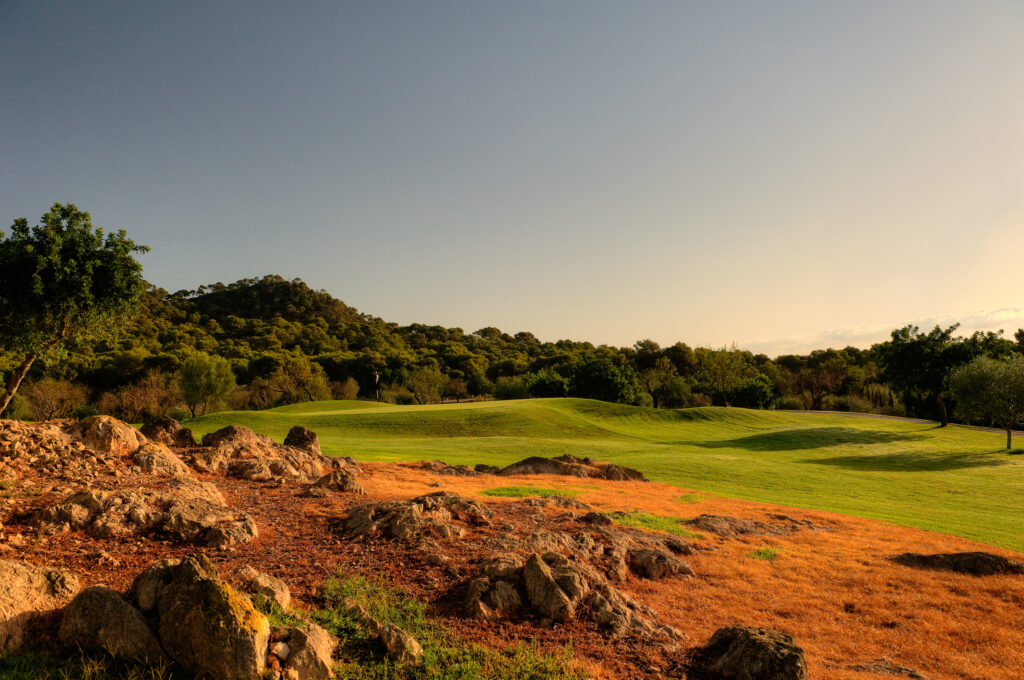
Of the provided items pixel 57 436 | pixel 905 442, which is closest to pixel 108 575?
pixel 57 436

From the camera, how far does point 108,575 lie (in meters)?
6.90

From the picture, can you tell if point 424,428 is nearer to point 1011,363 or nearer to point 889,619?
point 889,619

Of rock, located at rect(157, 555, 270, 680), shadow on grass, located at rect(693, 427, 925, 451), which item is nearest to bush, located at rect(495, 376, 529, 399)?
shadow on grass, located at rect(693, 427, 925, 451)

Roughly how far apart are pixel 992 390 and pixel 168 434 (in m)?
52.8

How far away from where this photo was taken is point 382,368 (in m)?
84.3

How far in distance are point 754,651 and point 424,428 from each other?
123ft

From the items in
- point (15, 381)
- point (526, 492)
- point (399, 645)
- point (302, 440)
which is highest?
point (15, 381)

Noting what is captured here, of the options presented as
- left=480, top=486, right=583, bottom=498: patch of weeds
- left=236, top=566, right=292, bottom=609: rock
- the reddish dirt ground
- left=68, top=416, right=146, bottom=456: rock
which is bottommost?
left=480, top=486, right=583, bottom=498: patch of weeds

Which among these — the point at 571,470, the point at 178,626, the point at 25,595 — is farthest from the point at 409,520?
the point at 571,470

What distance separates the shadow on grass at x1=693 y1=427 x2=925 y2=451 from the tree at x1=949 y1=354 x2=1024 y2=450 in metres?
4.54

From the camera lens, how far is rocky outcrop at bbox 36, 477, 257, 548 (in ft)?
Result: 26.8

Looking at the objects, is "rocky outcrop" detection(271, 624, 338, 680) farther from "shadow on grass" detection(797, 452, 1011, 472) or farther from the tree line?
"shadow on grass" detection(797, 452, 1011, 472)

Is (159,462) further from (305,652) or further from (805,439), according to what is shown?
(805,439)

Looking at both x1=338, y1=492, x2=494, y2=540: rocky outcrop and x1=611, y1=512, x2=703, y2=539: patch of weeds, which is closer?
x1=338, y1=492, x2=494, y2=540: rocky outcrop
